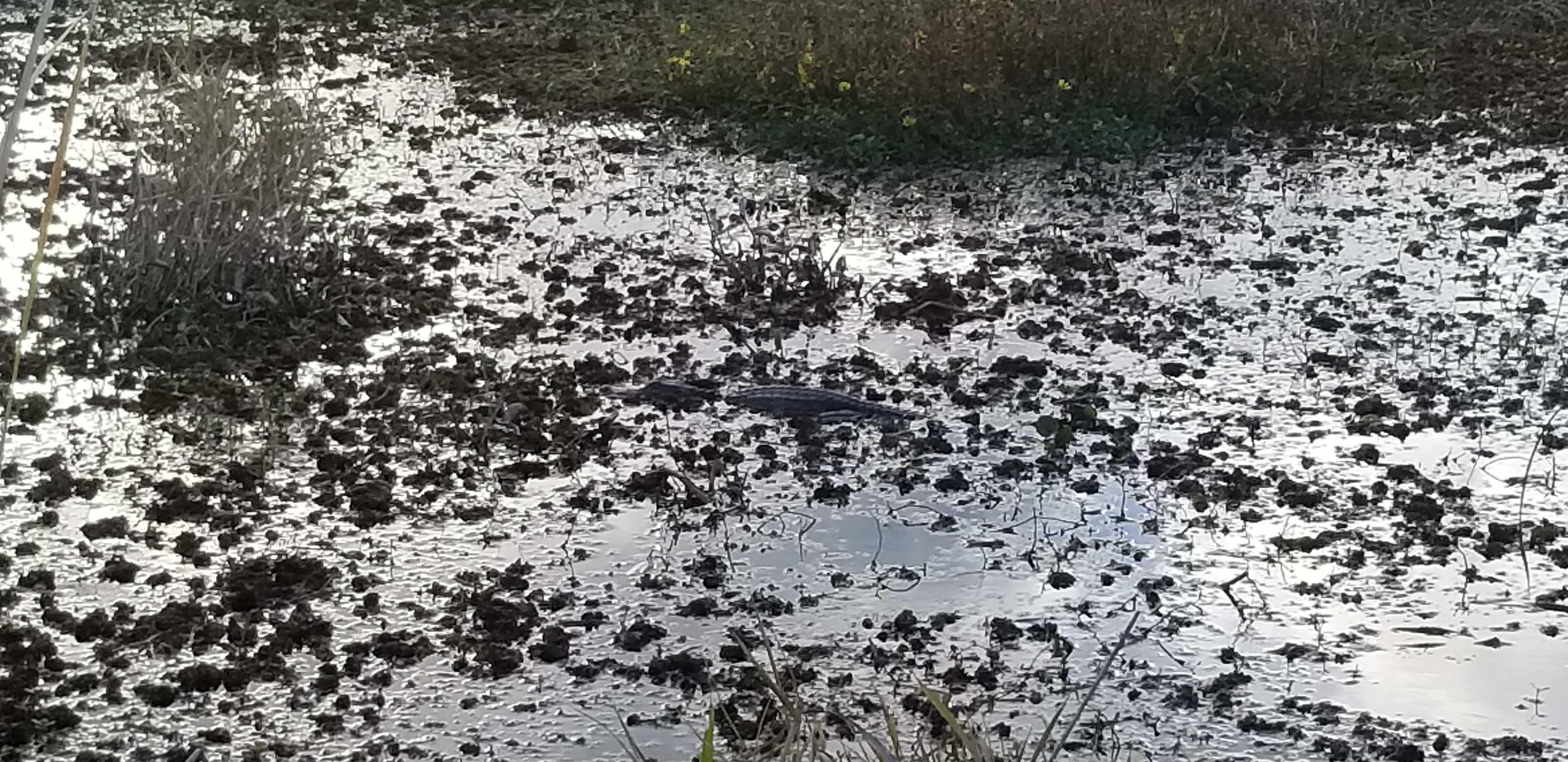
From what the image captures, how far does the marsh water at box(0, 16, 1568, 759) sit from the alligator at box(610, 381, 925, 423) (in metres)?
0.06

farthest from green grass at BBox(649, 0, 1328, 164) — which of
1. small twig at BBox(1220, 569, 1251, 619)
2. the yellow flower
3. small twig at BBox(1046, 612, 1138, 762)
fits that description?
small twig at BBox(1046, 612, 1138, 762)

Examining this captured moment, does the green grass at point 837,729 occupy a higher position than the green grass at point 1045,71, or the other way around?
the green grass at point 1045,71

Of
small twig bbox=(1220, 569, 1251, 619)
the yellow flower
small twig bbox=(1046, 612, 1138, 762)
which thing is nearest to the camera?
small twig bbox=(1046, 612, 1138, 762)

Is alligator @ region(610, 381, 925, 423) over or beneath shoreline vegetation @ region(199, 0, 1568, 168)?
beneath

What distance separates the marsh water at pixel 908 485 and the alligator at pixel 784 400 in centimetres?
6

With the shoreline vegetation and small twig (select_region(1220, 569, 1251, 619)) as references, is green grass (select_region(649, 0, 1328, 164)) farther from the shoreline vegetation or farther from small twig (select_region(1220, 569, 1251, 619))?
small twig (select_region(1220, 569, 1251, 619))

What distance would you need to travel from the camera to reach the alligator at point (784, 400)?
13.1 feet

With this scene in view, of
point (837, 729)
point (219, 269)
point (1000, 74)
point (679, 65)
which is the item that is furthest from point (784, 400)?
point (679, 65)

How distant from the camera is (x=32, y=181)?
5477 millimetres

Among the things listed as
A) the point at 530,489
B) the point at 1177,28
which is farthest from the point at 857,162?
the point at 530,489

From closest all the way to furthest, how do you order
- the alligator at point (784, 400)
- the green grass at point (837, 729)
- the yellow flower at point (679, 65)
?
the green grass at point (837, 729)
the alligator at point (784, 400)
the yellow flower at point (679, 65)

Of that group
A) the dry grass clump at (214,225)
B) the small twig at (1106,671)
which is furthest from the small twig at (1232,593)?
the dry grass clump at (214,225)

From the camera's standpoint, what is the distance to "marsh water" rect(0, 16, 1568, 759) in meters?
2.86

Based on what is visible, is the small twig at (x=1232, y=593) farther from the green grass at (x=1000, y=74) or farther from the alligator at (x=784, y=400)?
the green grass at (x=1000, y=74)
